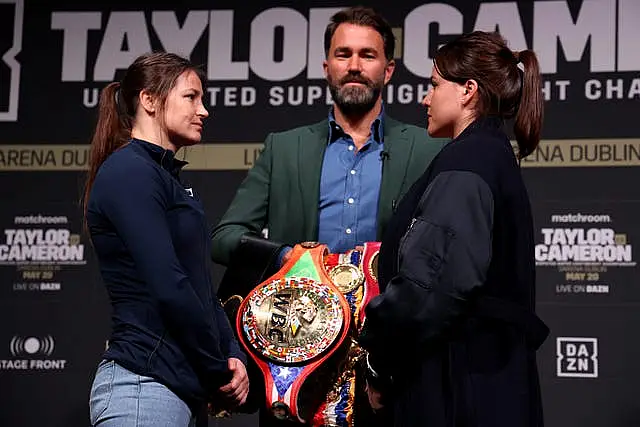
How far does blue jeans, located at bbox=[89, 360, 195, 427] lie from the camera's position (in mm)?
2188

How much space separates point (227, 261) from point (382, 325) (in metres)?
0.86

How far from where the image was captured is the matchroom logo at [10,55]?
498cm

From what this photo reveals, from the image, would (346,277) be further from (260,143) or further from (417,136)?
(260,143)

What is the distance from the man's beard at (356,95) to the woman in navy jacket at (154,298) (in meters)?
0.86

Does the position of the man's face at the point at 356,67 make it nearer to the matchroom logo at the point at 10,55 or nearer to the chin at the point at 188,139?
the chin at the point at 188,139

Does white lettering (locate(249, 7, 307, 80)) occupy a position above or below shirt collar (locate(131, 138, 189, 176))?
above

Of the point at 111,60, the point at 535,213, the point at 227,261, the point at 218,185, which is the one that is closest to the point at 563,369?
the point at 535,213

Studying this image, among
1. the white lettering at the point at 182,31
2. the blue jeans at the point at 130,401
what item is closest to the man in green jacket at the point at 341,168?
the blue jeans at the point at 130,401

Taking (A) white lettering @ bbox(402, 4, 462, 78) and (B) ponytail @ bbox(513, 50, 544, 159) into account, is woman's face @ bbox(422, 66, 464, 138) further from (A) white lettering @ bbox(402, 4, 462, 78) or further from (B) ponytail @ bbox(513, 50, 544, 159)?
(A) white lettering @ bbox(402, 4, 462, 78)

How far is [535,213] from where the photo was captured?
4.58 meters

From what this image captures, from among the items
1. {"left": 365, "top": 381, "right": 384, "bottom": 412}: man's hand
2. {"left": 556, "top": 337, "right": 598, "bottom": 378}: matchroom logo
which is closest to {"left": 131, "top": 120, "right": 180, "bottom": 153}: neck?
{"left": 365, "top": 381, "right": 384, "bottom": 412}: man's hand

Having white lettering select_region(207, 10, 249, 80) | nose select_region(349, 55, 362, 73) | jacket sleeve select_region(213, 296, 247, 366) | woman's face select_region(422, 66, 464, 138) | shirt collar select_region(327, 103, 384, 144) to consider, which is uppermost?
white lettering select_region(207, 10, 249, 80)

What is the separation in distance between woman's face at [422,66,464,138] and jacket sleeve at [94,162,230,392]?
65 cm

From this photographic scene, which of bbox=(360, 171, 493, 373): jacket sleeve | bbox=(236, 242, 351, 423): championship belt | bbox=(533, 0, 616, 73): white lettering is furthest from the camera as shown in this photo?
bbox=(533, 0, 616, 73): white lettering
